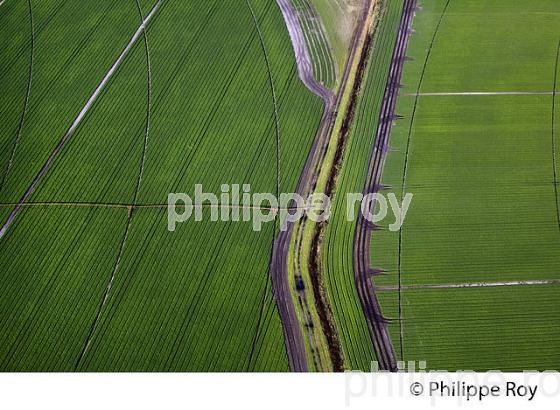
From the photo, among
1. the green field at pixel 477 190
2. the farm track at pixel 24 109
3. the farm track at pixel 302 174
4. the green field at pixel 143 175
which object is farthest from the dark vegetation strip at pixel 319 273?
the farm track at pixel 24 109

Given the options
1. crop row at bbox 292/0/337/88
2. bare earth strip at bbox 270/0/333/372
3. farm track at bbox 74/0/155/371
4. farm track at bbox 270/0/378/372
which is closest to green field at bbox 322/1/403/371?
farm track at bbox 270/0/378/372

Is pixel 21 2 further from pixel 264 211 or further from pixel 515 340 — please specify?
pixel 515 340

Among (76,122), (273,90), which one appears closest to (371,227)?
(273,90)

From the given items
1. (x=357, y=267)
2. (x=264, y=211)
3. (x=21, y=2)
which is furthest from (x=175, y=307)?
(x=21, y=2)

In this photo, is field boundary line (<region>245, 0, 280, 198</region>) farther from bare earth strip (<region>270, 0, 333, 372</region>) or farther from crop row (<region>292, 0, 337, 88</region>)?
crop row (<region>292, 0, 337, 88</region>)

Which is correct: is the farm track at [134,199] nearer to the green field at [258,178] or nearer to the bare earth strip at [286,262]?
the green field at [258,178]
